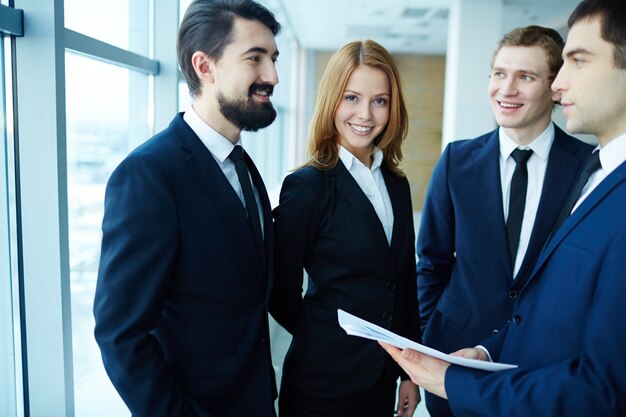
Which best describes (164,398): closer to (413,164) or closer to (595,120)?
(595,120)

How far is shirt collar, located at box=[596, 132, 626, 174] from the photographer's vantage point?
115cm

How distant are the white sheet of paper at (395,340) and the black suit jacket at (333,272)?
1.62 feet

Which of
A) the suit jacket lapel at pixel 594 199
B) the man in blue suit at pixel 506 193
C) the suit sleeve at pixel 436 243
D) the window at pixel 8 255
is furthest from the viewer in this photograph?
the suit sleeve at pixel 436 243

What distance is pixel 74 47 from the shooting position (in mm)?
1620

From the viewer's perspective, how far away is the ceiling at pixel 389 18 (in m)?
7.48

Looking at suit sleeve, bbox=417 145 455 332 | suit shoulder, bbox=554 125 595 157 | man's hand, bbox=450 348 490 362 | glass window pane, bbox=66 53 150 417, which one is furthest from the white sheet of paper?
glass window pane, bbox=66 53 150 417

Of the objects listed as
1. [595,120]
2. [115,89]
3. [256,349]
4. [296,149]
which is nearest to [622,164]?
[595,120]

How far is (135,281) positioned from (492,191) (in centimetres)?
138

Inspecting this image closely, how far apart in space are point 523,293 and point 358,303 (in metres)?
0.56

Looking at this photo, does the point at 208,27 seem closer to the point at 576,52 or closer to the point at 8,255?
the point at 8,255

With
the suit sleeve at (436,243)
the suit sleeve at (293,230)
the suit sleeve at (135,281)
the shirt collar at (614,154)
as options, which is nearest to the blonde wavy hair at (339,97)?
the suit sleeve at (293,230)

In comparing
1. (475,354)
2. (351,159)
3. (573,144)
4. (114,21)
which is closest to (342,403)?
(475,354)

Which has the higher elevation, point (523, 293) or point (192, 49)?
point (192, 49)

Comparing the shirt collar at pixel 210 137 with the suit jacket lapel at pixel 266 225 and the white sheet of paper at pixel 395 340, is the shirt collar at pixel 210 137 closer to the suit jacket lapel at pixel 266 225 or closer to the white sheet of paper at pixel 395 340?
the suit jacket lapel at pixel 266 225
